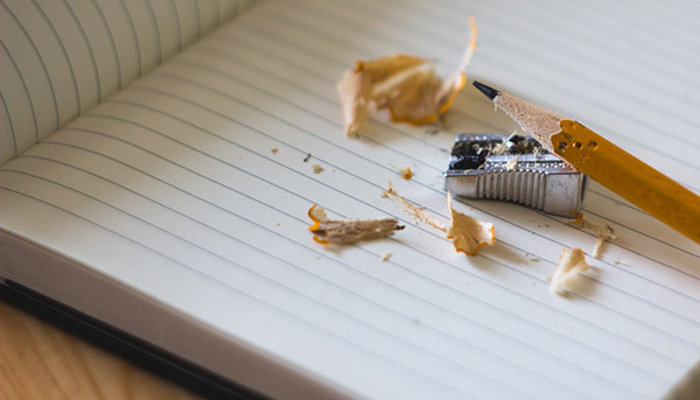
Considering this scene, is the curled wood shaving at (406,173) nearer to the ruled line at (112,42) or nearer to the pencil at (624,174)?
the pencil at (624,174)

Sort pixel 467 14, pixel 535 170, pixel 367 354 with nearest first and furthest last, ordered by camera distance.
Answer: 1. pixel 367 354
2. pixel 535 170
3. pixel 467 14

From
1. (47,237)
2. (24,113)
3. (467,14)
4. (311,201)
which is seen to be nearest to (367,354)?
(311,201)

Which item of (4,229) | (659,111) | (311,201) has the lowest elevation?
(4,229)

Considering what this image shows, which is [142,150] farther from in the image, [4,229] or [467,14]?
[467,14]

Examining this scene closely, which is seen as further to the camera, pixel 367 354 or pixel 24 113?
pixel 24 113

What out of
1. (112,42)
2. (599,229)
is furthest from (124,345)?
(599,229)

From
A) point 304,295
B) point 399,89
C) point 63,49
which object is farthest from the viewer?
point 399,89

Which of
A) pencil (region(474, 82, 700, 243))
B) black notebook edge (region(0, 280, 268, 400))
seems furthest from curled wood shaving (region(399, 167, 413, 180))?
black notebook edge (region(0, 280, 268, 400))

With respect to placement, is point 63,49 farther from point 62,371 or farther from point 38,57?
point 62,371
